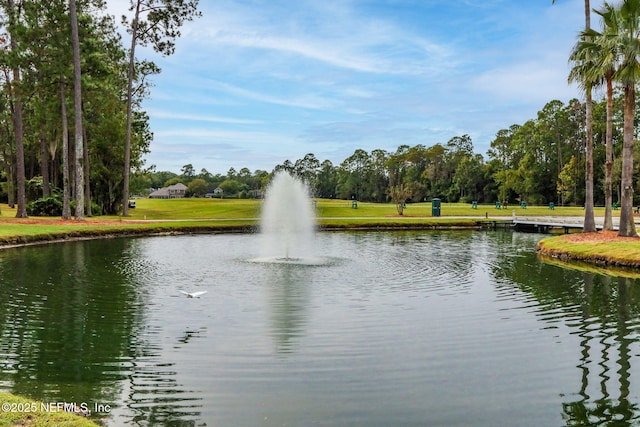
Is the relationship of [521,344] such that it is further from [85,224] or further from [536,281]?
[85,224]

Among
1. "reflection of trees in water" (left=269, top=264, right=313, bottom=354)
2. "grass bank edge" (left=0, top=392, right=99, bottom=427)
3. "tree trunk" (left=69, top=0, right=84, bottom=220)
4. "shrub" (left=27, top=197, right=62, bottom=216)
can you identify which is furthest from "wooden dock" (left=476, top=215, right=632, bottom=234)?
"grass bank edge" (left=0, top=392, right=99, bottom=427)

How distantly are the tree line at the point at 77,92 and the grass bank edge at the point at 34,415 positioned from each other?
3244cm

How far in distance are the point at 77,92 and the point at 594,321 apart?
33.9m

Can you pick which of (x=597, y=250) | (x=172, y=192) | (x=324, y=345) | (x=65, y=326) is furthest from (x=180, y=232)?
(x=172, y=192)

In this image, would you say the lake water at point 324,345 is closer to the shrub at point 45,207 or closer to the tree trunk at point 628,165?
the tree trunk at point 628,165

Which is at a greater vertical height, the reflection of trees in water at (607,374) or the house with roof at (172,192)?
the house with roof at (172,192)

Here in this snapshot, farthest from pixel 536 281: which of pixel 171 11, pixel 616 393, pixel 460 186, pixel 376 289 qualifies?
pixel 460 186

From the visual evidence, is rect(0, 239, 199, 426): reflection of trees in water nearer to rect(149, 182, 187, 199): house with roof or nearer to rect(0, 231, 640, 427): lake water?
rect(0, 231, 640, 427): lake water

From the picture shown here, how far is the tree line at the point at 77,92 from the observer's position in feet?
122

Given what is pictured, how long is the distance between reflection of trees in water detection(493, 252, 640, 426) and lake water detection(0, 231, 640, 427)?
4 centimetres

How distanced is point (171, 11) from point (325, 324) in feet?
141

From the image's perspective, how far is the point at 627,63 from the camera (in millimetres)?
24641

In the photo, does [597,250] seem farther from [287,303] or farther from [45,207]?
[45,207]

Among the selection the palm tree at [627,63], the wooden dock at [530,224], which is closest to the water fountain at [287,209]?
the palm tree at [627,63]
